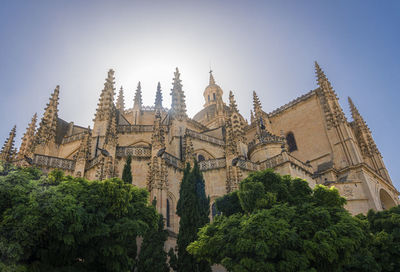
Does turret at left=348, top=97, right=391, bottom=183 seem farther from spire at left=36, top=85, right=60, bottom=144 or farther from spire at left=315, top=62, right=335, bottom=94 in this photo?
spire at left=36, top=85, right=60, bottom=144

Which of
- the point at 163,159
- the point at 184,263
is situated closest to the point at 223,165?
the point at 163,159

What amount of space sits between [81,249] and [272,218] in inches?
253

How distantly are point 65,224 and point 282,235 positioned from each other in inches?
267

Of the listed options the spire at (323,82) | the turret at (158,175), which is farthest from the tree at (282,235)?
the spire at (323,82)

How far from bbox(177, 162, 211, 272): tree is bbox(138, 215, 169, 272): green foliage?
2.75 ft

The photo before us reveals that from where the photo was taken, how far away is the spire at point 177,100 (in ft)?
82.9

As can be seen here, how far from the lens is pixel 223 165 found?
21062 mm

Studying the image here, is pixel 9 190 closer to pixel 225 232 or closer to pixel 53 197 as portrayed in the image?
pixel 53 197

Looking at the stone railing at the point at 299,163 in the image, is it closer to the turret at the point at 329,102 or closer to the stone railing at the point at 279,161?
the stone railing at the point at 279,161

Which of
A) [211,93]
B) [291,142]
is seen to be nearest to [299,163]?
[291,142]

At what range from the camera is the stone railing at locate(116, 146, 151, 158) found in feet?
65.7

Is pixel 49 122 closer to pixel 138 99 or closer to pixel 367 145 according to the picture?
pixel 138 99

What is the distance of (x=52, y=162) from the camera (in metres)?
19.8

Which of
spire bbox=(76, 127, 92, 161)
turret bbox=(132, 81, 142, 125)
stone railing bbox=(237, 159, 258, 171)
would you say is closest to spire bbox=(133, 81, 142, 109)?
turret bbox=(132, 81, 142, 125)
